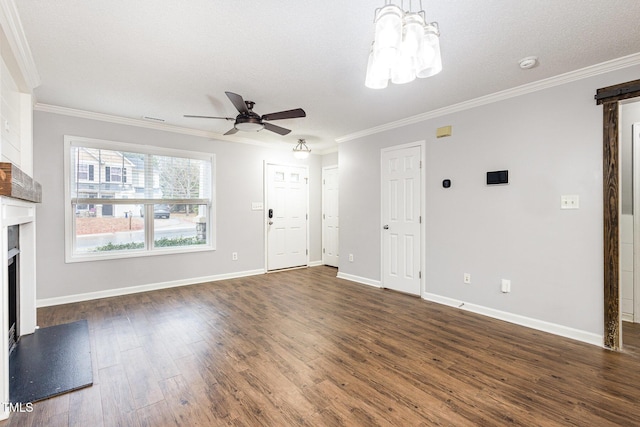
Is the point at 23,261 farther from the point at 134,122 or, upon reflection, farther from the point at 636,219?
the point at 636,219

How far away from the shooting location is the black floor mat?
197cm

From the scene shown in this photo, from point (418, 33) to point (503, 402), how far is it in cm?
224

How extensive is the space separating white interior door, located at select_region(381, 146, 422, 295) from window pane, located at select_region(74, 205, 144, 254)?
12.6 ft

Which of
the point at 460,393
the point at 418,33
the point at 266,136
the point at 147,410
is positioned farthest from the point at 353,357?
the point at 266,136

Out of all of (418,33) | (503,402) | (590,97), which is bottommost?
(503,402)

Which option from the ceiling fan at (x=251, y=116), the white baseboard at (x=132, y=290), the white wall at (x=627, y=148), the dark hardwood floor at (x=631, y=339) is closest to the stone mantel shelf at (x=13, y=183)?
the ceiling fan at (x=251, y=116)

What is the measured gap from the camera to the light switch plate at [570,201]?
110 inches

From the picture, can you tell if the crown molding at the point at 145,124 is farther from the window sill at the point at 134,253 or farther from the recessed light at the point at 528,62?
the recessed light at the point at 528,62

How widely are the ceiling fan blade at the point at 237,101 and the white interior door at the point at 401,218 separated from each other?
233cm

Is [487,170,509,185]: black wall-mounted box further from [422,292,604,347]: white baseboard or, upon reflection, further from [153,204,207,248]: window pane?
[153,204,207,248]: window pane

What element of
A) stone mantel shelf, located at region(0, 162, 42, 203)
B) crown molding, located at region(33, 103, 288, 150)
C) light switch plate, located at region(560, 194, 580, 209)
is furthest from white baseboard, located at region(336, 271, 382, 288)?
stone mantel shelf, located at region(0, 162, 42, 203)

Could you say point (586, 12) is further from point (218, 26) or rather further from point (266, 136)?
→ point (266, 136)

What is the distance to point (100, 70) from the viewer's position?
274 centimetres

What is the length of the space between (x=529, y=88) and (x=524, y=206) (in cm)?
124
